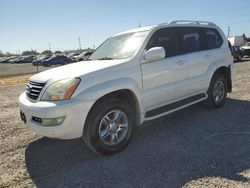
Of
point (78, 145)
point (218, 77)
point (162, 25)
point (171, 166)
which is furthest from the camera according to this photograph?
point (218, 77)

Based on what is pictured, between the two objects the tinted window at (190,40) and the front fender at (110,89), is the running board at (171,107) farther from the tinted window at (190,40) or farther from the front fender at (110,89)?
the tinted window at (190,40)

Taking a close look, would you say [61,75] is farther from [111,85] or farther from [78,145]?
[78,145]

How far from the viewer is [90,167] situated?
3801 millimetres

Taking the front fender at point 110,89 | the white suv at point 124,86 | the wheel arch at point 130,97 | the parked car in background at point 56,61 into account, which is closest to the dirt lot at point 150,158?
the white suv at point 124,86

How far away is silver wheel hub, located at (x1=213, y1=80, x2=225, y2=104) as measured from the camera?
6238 mm

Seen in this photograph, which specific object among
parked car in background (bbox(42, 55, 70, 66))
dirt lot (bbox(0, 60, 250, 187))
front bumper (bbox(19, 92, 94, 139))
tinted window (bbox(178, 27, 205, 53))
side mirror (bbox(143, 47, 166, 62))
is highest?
tinted window (bbox(178, 27, 205, 53))

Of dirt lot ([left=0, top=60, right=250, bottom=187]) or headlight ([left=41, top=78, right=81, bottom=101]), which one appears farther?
headlight ([left=41, top=78, right=81, bottom=101])

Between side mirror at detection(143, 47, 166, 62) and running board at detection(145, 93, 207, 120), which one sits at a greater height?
side mirror at detection(143, 47, 166, 62)

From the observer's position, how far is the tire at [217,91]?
6.07 m

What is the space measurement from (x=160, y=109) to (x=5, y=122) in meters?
3.66

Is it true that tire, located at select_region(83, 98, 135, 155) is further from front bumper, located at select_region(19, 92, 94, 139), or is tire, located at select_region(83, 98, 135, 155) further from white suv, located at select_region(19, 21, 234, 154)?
front bumper, located at select_region(19, 92, 94, 139)

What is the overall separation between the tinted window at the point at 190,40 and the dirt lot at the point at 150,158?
4.72 feet

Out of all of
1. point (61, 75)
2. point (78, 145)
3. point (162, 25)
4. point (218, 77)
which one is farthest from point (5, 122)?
point (218, 77)

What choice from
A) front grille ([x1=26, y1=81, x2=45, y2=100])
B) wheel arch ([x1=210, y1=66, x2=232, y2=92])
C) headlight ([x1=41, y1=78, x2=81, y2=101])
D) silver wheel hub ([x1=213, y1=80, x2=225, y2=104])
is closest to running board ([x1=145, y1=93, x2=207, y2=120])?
silver wheel hub ([x1=213, y1=80, x2=225, y2=104])
